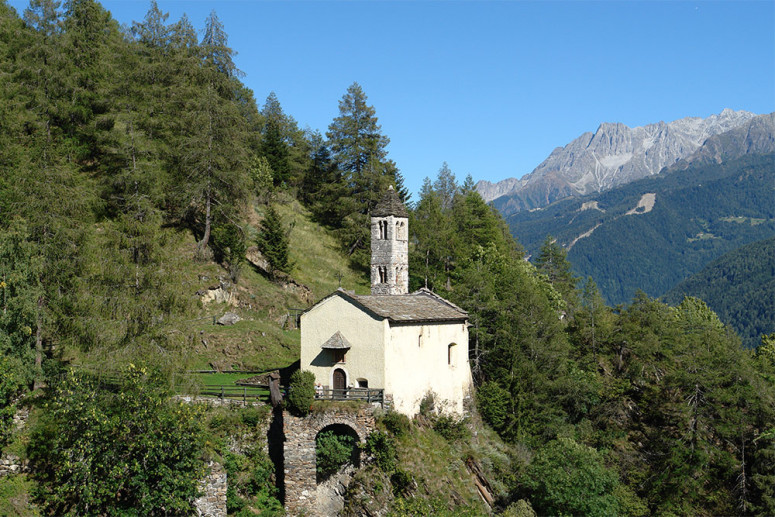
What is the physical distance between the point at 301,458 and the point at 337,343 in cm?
588

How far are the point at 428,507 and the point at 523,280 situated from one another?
25265 millimetres

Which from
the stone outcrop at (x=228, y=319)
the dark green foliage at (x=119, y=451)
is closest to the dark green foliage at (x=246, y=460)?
the dark green foliage at (x=119, y=451)

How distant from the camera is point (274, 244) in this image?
5366cm

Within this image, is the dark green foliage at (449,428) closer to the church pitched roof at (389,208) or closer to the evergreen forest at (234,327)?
the evergreen forest at (234,327)

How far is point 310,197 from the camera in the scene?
72.9 meters

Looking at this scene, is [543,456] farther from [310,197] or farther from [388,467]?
[310,197]

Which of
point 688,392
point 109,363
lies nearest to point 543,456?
point 688,392

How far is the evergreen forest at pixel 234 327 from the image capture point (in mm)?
26766

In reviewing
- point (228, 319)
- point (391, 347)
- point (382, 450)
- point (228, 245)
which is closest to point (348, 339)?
point (391, 347)

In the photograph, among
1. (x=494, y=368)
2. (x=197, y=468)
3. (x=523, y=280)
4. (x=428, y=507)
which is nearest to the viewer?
(x=197, y=468)

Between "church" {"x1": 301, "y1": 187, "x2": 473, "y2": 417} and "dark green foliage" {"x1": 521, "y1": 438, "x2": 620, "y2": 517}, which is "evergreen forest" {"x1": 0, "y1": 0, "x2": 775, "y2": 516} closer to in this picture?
"dark green foliage" {"x1": 521, "y1": 438, "x2": 620, "y2": 517}

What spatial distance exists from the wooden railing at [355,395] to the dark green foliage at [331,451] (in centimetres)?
176

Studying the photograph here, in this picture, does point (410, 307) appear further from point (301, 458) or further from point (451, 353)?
point (301, 458)

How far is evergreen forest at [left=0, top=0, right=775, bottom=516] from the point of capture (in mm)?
26766
